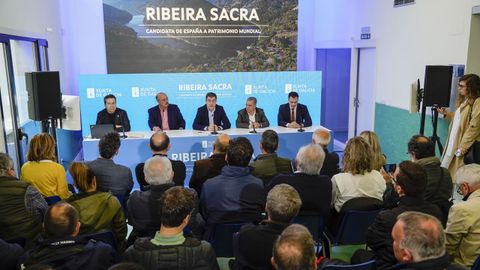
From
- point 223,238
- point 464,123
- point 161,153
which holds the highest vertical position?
point 464,123

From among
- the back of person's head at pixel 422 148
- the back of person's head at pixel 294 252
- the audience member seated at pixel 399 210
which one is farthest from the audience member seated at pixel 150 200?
the back of person's head at pixel 422 148

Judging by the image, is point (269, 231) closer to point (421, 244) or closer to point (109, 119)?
point (421, 244)

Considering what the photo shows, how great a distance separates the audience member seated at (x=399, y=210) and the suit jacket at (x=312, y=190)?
0.51 meters

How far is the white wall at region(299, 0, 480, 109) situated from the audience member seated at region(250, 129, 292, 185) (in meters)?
2.74

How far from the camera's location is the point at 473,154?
4.45 metres

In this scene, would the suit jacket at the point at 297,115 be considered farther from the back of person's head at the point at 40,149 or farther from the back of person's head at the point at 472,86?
the back of person's head at the point at 40,149

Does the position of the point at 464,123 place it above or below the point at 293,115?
above

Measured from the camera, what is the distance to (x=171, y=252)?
2.05 m

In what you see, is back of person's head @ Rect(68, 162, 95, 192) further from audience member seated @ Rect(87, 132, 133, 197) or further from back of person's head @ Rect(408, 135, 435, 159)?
back of person's head @ Rect(408, 135, 435, 159)

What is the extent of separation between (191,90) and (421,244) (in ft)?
21.0

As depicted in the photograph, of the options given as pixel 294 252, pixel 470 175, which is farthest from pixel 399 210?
pixel 294 252

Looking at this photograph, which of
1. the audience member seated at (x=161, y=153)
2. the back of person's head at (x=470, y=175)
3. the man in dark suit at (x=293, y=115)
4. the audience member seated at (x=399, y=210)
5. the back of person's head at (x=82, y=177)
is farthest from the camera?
the man in dark suit at (x=293, y=115)

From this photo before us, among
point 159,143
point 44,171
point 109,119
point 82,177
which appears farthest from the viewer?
point 109,119

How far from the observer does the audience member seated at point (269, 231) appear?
2.27 metres
